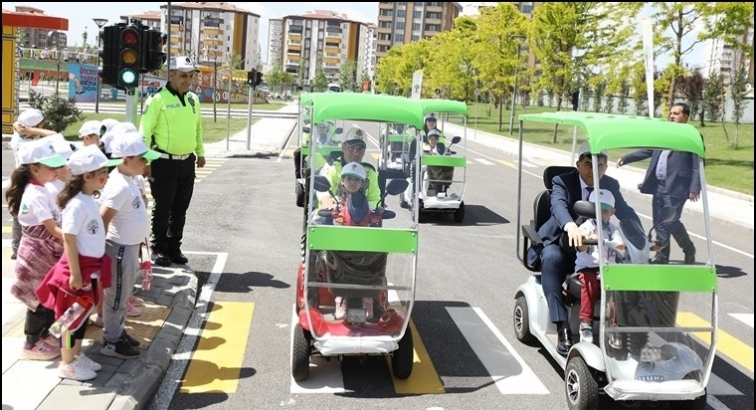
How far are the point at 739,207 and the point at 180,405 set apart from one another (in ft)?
50.3

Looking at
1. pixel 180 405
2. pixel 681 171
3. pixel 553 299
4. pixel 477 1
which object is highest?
pixel 477 1

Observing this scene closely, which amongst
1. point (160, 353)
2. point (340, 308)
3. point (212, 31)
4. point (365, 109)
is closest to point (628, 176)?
point (365, 109)

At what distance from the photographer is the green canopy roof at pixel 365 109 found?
587cm

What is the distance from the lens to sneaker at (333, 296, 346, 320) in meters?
5.74

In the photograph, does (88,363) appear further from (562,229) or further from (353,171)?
(562,229)

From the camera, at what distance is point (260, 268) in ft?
30.7

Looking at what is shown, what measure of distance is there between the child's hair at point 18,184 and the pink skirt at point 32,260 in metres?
0.23

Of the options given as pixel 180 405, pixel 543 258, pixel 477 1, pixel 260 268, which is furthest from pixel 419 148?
pixel 477 1

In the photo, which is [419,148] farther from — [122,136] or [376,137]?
[122,136]

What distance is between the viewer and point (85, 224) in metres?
4.88

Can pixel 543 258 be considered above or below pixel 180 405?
above

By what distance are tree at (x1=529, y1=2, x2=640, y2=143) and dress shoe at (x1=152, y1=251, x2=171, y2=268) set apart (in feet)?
85.2

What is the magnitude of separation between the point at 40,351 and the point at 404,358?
257 centimetres

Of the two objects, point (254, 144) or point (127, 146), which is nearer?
point (127, 146)
